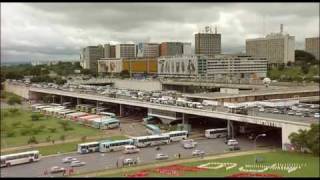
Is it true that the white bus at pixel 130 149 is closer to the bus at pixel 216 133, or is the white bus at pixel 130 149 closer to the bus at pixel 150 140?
the bus at pixel 150 140

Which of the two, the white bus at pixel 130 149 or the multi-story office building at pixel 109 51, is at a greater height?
the multi-story office building at pixel 109 51

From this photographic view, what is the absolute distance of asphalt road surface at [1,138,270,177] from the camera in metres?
16.7

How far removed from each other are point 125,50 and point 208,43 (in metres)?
15.5

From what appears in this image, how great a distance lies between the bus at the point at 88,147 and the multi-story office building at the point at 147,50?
5348 cm

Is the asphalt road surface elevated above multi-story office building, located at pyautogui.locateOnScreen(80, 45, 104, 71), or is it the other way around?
multi-story office building, located at pyautogui.locateOnScreen(80, 45, 104, 71)

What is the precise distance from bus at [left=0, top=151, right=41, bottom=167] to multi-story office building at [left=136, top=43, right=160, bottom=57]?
182ft

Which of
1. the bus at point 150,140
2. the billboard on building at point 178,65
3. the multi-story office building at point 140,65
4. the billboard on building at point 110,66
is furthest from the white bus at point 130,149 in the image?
the billboard on building at point 110,66

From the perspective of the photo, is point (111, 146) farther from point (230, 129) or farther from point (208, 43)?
point (208, 43)

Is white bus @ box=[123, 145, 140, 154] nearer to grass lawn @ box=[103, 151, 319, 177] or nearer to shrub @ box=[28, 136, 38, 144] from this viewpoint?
grass lawn @ box=[103, 151, 319, 177]

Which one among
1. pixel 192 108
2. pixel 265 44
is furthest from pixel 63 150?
pixel 265 44

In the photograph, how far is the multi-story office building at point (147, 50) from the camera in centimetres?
7394

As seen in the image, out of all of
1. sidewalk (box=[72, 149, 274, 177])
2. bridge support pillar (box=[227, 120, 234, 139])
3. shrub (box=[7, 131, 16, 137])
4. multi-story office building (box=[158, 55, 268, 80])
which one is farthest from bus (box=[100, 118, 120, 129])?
multi-story office building (box=[158, 55, 268, 80])

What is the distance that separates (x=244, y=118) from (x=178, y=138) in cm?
337

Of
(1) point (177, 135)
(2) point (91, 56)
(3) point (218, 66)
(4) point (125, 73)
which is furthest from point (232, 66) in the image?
(1) point (177, 135)
